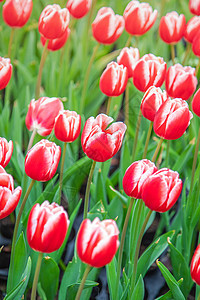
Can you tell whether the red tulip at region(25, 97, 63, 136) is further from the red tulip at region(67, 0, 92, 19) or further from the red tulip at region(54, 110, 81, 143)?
the red tulip at region(67, 0, 92, 19)

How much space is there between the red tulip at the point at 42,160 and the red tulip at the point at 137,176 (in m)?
0.16

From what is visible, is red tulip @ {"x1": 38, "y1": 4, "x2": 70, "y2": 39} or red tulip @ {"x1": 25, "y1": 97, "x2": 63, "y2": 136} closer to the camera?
red tulip @ {"x1": 25, "y1": 97, "x2": 63, "y2": 136}

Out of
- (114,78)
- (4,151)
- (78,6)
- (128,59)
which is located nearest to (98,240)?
(4,151)

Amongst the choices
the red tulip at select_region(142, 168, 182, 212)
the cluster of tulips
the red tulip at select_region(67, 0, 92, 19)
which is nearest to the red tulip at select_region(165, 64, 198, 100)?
the cluster of tulips

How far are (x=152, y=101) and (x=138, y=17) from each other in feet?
1.71

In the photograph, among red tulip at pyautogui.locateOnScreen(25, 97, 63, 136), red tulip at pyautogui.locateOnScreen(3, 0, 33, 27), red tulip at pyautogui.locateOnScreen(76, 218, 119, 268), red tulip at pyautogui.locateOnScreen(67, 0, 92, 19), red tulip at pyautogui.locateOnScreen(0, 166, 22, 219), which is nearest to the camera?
red tulip at pyautogui.locateOnScreen(76, 218, 119, 268)

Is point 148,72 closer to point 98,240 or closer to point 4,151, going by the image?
point 4,151

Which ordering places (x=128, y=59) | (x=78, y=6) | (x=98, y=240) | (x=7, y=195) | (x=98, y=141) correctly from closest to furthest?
(x=98, y=240) → (x=7, y=195) → (x=98, y=141) → (x=128, y=59) → (x=78, y=6)

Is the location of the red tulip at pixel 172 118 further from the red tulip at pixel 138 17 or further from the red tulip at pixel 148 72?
the red tulip at pixel 138 17

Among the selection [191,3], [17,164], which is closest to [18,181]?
[17,164]

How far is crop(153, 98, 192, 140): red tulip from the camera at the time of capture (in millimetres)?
1140

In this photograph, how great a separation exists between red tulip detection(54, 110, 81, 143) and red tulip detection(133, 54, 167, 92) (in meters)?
0.26

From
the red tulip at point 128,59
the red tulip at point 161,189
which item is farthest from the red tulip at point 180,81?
the red tulip at point 161,189

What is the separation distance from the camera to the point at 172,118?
1143mm
